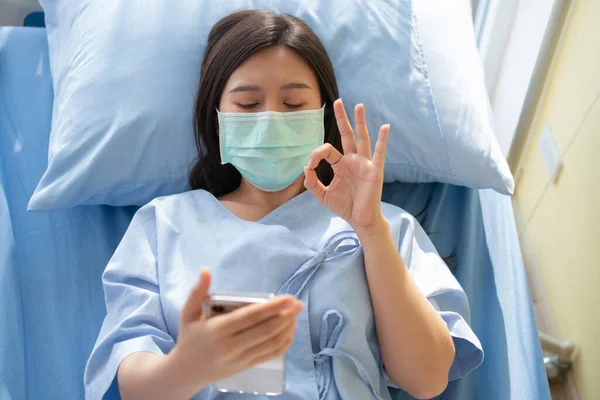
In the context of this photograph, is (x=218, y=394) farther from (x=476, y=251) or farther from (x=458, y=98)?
(x=458, y=98)

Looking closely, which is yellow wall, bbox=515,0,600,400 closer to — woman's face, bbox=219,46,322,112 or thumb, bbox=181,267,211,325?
woman's face, bbox=219,46,322,112

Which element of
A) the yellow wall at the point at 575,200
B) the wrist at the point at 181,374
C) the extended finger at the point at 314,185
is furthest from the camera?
the yellow wall at the point at 575,200

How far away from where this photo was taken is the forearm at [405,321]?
101cm

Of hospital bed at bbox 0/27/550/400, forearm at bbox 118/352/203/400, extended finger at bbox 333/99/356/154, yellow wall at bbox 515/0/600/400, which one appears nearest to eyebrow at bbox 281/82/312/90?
extended finger at bbox 333/99/356/154

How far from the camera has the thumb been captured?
73 centimetres

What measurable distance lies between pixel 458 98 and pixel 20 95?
44.9 inches

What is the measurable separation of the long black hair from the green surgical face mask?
10cm

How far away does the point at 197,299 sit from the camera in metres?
0.75

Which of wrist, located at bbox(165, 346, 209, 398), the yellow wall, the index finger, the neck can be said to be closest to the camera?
the index finger

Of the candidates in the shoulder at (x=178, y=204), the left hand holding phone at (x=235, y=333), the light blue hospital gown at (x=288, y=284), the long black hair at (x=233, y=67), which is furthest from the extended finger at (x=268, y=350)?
the long black hair at (x=233, y=67)

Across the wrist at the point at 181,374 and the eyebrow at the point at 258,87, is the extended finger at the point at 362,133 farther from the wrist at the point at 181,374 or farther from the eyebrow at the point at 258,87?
the wrist at the point at 181,374

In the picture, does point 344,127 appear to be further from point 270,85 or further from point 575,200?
point 575,200

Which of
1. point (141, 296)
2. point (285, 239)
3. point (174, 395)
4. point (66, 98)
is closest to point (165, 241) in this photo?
point (141, 296)

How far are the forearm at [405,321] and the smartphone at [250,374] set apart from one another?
286 millimetres
